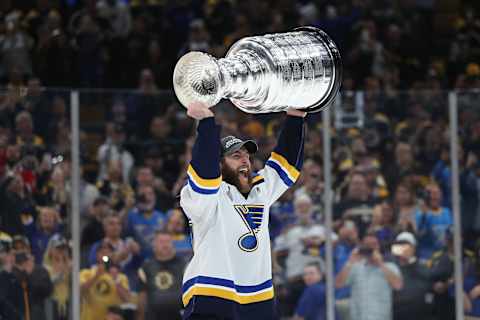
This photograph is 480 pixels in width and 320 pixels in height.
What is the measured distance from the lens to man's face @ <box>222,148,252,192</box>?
14.9 feet

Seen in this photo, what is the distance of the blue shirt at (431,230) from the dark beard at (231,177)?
292 centimetres

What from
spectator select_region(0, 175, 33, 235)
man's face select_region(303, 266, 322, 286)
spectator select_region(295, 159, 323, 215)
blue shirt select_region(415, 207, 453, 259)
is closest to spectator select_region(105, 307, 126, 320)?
spectator select_region(0, 175, 33, 235)

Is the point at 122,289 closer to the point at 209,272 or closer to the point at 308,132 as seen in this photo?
the point at 308,132

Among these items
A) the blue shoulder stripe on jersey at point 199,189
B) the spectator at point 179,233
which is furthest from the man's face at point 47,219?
the blue shoulder stripe on jersey at point 199,189

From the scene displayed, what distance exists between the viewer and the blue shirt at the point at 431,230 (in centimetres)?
719

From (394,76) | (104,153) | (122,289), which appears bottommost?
(122,289)

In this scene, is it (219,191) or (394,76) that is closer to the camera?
(219,191)

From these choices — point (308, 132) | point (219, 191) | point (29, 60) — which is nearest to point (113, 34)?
point (29, 60)

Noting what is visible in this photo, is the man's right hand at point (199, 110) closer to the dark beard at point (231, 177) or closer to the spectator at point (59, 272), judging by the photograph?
the dark beard at point (231, 177)

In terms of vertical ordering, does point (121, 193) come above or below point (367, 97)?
below

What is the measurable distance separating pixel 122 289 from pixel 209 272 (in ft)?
8.09

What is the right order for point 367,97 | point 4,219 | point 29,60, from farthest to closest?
1. point 29,60
2. point 367,97
3. point 4,219

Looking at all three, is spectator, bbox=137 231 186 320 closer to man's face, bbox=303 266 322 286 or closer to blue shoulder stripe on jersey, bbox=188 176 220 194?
man's face, bbox=303 266 322 286

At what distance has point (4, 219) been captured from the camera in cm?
636
